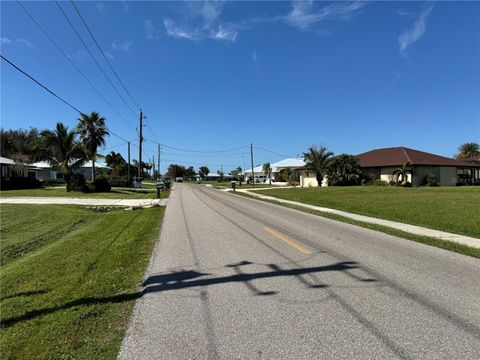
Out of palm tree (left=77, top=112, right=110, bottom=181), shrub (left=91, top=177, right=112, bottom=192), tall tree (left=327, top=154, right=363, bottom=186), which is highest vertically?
palm tree (left=77, top=112, right=110, bottom=181)

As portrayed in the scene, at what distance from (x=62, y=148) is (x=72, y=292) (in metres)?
36.6

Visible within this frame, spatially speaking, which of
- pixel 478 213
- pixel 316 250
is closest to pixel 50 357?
pixel 316 250

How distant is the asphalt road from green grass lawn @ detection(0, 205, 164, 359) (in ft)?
1.12

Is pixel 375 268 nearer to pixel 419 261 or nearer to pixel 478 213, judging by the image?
pixel 419 261

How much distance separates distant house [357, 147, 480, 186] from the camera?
151 ft

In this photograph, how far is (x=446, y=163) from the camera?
48.9 m

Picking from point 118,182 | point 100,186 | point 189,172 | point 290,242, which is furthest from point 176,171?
point 290,242

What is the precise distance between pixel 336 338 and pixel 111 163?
369 ft

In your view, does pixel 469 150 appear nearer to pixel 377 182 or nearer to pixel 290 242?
pixel 377 182

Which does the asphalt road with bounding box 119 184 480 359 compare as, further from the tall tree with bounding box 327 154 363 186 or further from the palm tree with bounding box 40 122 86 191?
the tall tree with bounding box 327 154 363 186

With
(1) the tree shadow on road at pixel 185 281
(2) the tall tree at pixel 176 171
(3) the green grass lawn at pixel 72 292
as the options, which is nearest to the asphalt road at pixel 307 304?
(1) the tree shadow on road at pixel 185 281

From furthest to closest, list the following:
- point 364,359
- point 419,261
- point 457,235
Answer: point 457,235 < point 419,261 < point 364,359

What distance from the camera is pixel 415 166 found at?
4525 centimetres

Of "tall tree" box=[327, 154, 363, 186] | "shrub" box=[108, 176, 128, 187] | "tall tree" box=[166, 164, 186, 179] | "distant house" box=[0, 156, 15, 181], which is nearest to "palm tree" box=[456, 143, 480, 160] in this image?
"tall tree" box=[327, 154, 363, 186]
